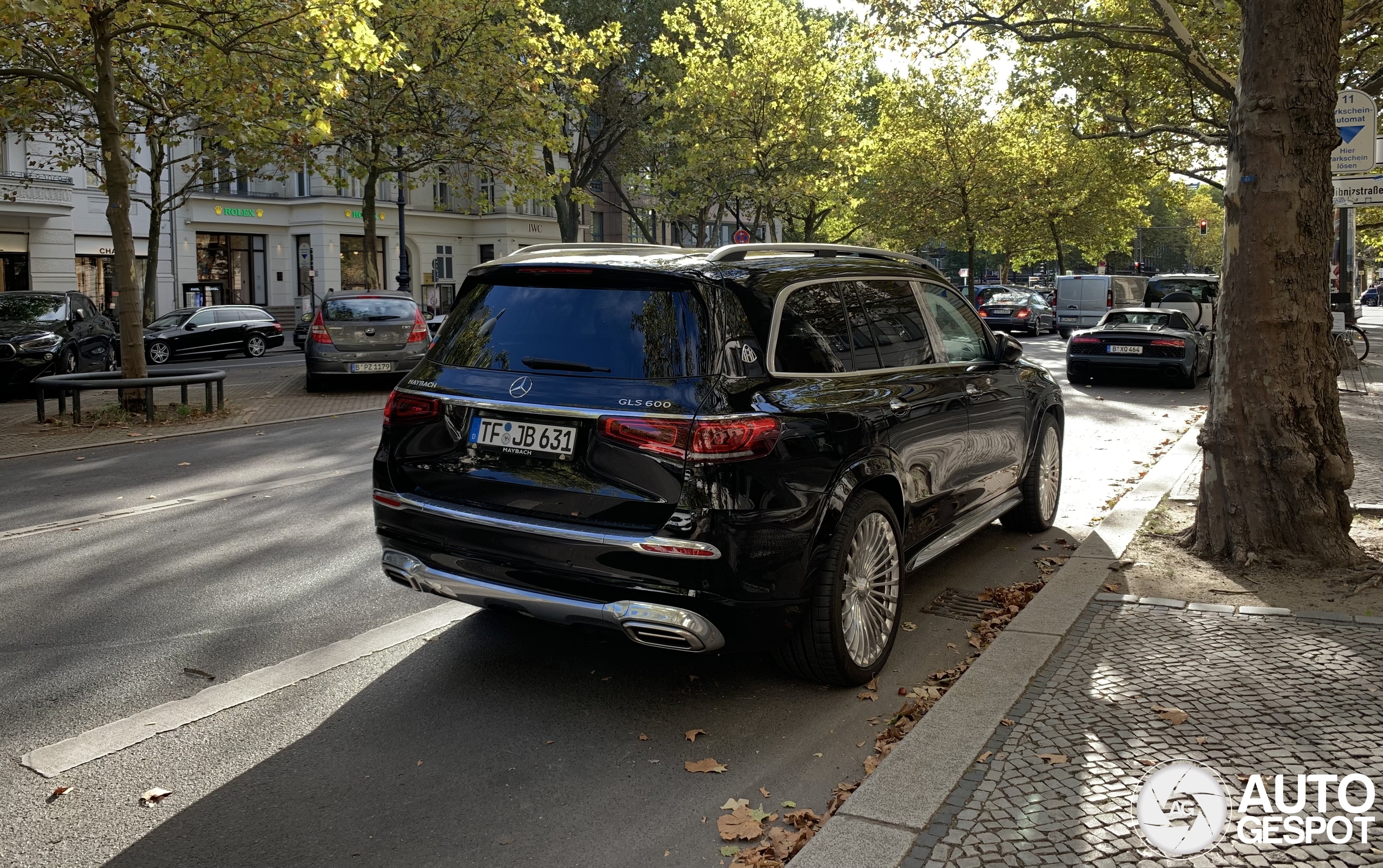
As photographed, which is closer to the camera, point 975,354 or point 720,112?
point 975,354

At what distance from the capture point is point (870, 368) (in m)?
5.25

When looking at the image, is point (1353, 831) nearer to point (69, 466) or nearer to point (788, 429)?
point (788, 429)

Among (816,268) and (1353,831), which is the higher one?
(816,268)

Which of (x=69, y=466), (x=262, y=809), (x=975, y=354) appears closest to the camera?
(x=262, y=809)

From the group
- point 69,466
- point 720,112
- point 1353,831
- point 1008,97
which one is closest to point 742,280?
point 1353,831

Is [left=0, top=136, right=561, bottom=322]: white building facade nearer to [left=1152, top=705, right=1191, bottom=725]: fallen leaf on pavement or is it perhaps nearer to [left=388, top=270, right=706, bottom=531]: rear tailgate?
[left=388, top=270, right=706, bottom=531]: rear tailgate

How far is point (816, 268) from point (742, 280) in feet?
2.14

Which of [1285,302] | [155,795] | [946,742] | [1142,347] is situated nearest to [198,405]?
[155,795]

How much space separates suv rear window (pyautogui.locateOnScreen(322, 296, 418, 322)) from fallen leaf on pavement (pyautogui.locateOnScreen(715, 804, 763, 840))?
50.0ft

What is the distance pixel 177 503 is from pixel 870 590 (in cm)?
597

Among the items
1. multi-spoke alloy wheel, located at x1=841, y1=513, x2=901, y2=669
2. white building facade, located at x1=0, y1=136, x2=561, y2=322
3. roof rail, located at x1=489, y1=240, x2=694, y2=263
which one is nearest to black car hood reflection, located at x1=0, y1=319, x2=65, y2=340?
white building facade, located at x1=0, y1=136, x2=561, y2=322

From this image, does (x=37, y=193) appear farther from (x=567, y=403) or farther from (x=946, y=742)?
(x=946, y=742)

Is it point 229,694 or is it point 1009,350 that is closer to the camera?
point 229,694

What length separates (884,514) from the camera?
4.99 metres
